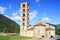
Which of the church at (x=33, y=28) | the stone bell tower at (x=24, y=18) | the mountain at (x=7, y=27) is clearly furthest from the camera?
the mountain at (x=7, y=27)

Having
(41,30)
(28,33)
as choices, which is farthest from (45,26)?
(28,33)

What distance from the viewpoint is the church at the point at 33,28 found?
52.8 m

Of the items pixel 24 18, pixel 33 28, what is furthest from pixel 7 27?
pixel 33 28

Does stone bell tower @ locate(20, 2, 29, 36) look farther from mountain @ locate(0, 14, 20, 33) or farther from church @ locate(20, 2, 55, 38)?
mountain @ locate(0, 14, 20, 33)

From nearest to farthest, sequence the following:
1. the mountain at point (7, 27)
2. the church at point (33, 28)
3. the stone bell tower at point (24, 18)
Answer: the church at point (33, 28), the stone bell tower at point (24, 18), the mountain at point (7, 27)

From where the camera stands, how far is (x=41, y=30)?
53.3 m

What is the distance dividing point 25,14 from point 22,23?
3.01m

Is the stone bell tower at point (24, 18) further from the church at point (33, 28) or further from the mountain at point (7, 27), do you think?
the mountain at point (7, 27)

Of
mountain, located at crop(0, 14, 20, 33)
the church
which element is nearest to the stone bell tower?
the church

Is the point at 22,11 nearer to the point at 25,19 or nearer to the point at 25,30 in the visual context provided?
the point at 25,19

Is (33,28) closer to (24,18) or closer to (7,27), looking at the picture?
(24,18)

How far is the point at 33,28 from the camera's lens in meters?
53.5

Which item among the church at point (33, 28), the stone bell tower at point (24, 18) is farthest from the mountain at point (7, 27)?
the church at point (33, 28)

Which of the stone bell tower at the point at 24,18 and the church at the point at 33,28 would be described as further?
the stone bell tower at the point at 24,18
